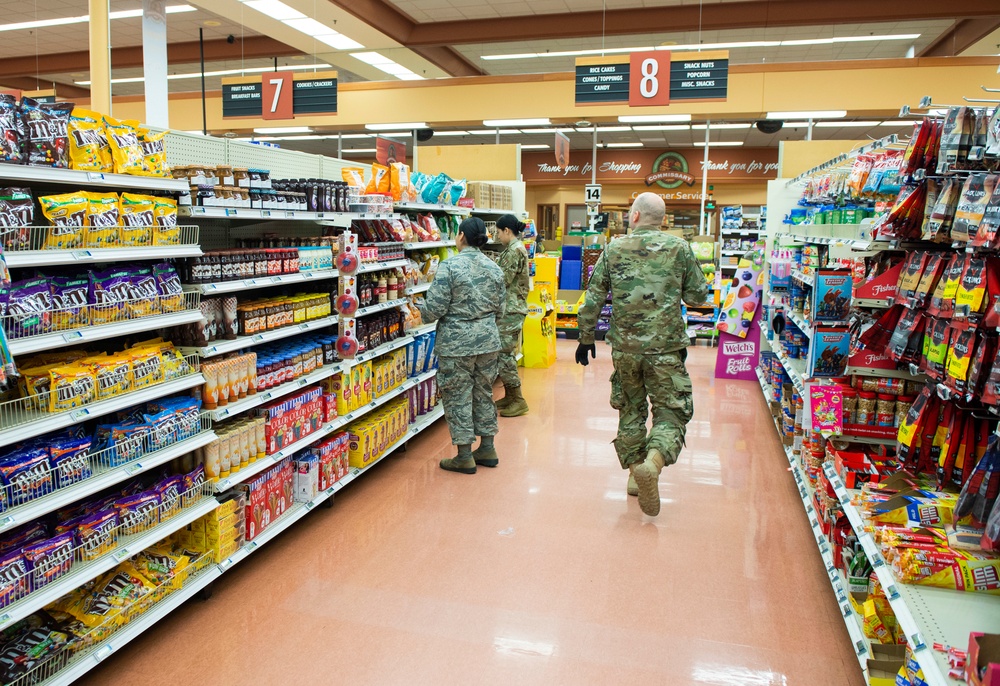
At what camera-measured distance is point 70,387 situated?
269cm

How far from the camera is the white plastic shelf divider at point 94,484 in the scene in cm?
241

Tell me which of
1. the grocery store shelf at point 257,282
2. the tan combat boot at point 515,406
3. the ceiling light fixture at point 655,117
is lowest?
the tan combat boot at point 515,406

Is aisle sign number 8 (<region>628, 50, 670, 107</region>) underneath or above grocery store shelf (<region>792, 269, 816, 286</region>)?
above

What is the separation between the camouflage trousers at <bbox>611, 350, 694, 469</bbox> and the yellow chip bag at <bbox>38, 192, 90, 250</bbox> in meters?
2.88

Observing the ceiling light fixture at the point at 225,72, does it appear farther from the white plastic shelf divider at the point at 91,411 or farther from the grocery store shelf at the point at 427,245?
the white plastic shelf divider at the point at 91,411

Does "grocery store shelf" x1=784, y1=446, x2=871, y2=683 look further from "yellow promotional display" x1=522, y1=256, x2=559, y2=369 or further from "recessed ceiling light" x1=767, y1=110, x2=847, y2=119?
"recessed ceiling light" x1=767, y1=110, x2=847, y2=119

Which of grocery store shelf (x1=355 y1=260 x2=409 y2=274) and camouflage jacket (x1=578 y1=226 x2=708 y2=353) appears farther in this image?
grocery store shelf (x1=355 y1=260 x2=409 y2=274)

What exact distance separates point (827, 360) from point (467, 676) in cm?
267

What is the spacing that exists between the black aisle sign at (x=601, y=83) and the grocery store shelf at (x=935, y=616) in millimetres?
7492

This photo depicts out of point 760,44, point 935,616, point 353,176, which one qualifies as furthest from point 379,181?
point 760,44

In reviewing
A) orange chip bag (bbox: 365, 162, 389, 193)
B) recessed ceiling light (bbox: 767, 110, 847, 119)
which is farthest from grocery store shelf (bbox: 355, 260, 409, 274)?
recessed ceiling light (bbox: 767, 110, 847, 119)

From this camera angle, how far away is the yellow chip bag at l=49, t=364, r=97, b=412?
8.68ft

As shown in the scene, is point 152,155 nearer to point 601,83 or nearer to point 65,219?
point 65,219

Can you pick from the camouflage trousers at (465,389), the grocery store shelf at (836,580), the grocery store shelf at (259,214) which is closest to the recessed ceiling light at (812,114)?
the grocery store shelf at (836,580)
